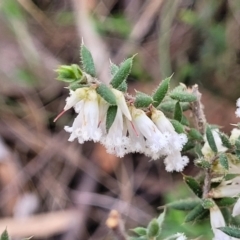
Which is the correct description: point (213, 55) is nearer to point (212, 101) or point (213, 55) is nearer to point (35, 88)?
point (212, 101)

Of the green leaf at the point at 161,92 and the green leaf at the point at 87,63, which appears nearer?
the green leaf at the point at 87,63

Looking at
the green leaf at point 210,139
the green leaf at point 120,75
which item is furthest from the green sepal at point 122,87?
the green leaf at point 210,139

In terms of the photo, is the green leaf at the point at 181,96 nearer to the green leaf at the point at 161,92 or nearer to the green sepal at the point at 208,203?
the green leaf at the point at 161,92

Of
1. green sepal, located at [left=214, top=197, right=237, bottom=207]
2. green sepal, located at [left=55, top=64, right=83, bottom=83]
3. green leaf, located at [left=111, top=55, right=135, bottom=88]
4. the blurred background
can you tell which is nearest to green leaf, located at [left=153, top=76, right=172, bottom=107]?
green leaf, located at [left=111, top=55, right=135, bottom=88]

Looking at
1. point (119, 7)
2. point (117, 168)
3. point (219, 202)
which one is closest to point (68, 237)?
point (117, 168)

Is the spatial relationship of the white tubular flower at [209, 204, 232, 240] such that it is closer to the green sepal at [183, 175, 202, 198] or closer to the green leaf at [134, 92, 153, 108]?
the green sepal at [183, 175, 202, 198]

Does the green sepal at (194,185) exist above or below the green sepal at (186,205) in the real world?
above

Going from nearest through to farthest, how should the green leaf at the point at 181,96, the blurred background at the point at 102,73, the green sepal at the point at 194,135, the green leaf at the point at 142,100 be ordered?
the green leaf at the point at 142,100 → the green leaf at the point at 181,96 → the green sepal at the point at 194,135 → the blurred background at the point at 102,73
